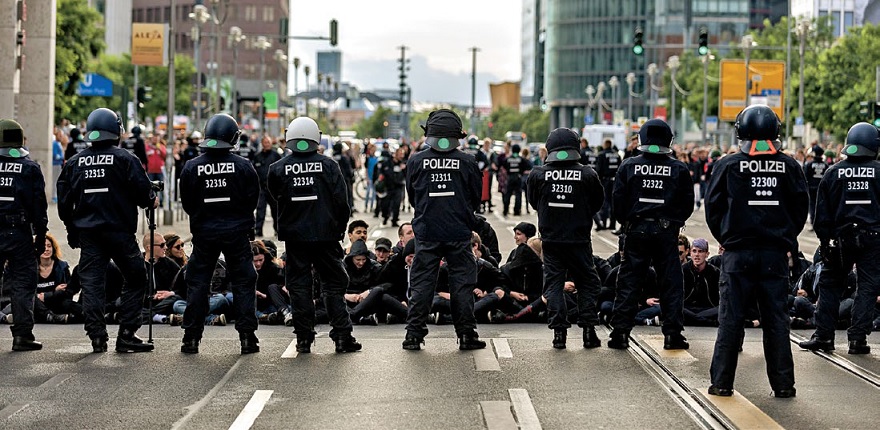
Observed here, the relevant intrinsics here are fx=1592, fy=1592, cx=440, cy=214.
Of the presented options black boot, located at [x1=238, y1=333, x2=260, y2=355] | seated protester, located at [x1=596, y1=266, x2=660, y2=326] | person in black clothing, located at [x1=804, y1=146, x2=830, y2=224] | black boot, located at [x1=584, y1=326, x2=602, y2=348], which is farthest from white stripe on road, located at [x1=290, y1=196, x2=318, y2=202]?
person in black clothing, located at [x1=804, y1=146, x2=830, y2=224]

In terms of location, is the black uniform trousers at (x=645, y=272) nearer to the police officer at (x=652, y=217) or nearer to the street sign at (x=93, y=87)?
the police officer at (x=652, y=217)

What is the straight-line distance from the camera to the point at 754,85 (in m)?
66.2

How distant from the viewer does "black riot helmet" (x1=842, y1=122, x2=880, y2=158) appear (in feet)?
41.9

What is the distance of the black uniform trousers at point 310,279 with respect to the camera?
12.7 metres

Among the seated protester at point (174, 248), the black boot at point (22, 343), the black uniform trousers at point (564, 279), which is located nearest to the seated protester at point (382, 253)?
the seated protester at point (174, 248)

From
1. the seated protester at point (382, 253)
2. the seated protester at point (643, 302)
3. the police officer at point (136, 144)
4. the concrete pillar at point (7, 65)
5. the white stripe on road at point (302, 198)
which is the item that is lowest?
the seated protester at point (643, 302)

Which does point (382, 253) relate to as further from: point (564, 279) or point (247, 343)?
point (247, 343)

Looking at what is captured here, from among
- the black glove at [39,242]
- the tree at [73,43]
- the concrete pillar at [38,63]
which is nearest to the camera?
the black glove at [39,242]

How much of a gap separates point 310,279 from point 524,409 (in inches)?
139

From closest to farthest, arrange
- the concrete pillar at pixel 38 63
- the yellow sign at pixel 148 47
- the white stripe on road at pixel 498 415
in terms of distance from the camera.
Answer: the white stripe on road at pixel 498 415 < the concrete pillar at pixel 38 63 < the yellow sign at pixel 148 47

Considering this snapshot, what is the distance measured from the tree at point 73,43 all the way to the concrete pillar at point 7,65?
15.3 metres

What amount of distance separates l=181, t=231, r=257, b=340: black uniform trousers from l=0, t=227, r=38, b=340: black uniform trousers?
4.22ft

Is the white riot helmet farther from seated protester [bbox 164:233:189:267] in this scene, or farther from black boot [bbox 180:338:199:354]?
seated protester [bbox 164:233:189:267]

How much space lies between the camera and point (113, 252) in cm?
1259
